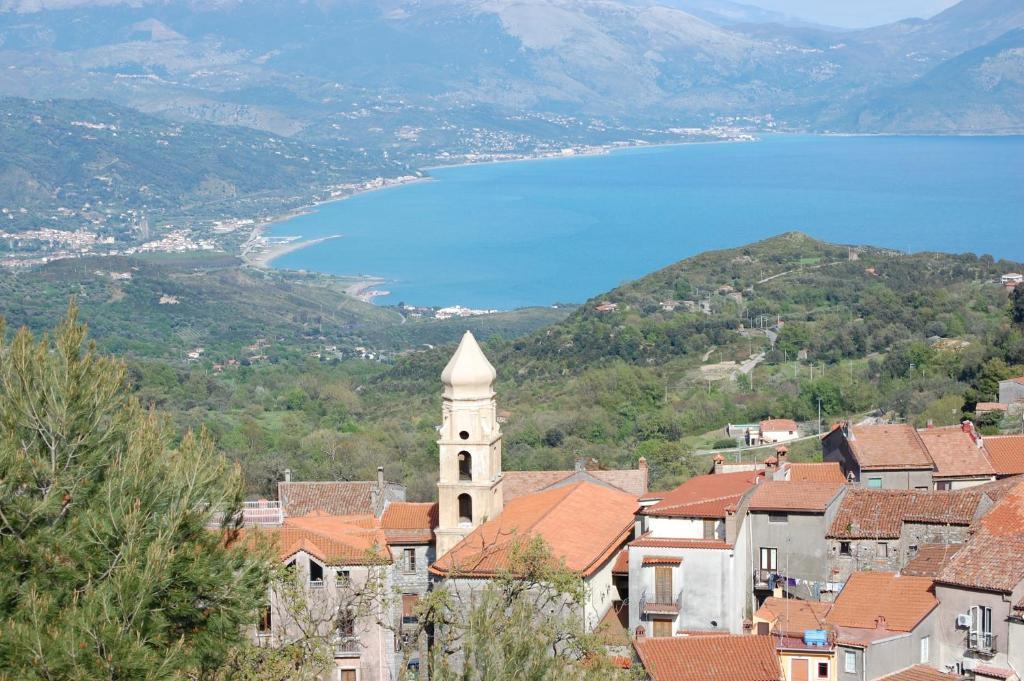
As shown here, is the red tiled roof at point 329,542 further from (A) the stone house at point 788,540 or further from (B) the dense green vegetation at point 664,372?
(B) the dense green vegetation at point 664,372

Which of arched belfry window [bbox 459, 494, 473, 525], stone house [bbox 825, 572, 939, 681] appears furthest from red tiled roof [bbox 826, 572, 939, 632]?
arched belfry window [bbox 459, 494, 473, 525]

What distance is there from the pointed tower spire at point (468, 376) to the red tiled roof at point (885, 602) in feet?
19.3

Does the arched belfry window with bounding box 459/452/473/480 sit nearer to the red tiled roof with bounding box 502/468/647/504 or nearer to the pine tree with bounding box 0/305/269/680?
the red tiled roof with bounding box 502/468/647/504

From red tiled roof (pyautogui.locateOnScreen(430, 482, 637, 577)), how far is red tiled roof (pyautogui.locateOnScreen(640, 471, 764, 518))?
75 centimetres

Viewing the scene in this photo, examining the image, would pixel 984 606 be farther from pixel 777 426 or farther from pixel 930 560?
pixel 777 426

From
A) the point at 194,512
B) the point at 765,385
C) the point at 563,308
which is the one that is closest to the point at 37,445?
the point at 194,512

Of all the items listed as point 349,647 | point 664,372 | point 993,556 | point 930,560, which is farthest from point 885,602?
point 664,372

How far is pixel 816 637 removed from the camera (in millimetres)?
19938

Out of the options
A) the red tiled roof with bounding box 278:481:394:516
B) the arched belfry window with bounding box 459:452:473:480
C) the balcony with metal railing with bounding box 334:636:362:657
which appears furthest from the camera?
the red tiled roof with bounding box 278:481:394:516

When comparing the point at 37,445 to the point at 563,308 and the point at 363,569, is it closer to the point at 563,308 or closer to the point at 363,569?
the point at 363,569

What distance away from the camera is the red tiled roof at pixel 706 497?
73.6 ft

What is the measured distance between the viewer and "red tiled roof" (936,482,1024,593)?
20.2 meters

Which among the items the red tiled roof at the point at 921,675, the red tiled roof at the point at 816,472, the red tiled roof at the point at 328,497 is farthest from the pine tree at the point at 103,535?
the red tiled roof at the point at 816,472

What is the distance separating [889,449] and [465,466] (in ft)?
25.6
